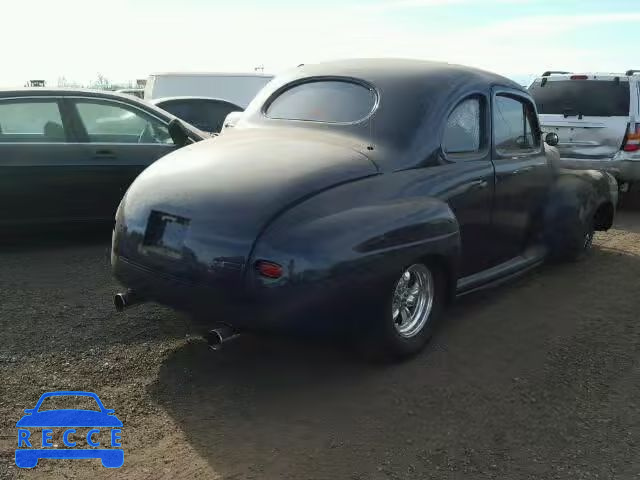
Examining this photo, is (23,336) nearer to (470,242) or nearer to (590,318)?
(470,242)

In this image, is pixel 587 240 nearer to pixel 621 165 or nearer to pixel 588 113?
pixel 621 165

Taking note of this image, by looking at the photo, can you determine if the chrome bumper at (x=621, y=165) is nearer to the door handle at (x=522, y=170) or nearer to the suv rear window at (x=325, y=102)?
the door handle at (x=522, y=170)

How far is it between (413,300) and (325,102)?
4.75 ft

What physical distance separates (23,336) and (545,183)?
409 centimetres

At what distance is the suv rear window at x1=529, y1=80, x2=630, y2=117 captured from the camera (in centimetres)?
874

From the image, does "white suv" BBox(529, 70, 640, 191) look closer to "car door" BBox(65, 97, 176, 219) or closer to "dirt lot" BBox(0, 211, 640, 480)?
"dirt lot" BBox(0, 211, 640, 480)

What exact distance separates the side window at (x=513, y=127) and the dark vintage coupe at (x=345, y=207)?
2 centimetres

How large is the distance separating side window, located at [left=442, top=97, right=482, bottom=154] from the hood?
77 cm

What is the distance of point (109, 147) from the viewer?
6.19 meters

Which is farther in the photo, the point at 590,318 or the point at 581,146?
the point at 581,146

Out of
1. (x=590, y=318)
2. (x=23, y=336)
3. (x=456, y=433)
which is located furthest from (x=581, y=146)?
(x=23, y=336)

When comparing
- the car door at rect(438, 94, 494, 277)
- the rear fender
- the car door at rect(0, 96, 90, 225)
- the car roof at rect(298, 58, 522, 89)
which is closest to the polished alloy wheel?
the car door at rect(438, 94, 494, 277)

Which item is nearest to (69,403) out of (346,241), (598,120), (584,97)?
(346,241)

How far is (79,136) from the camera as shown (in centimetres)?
612
